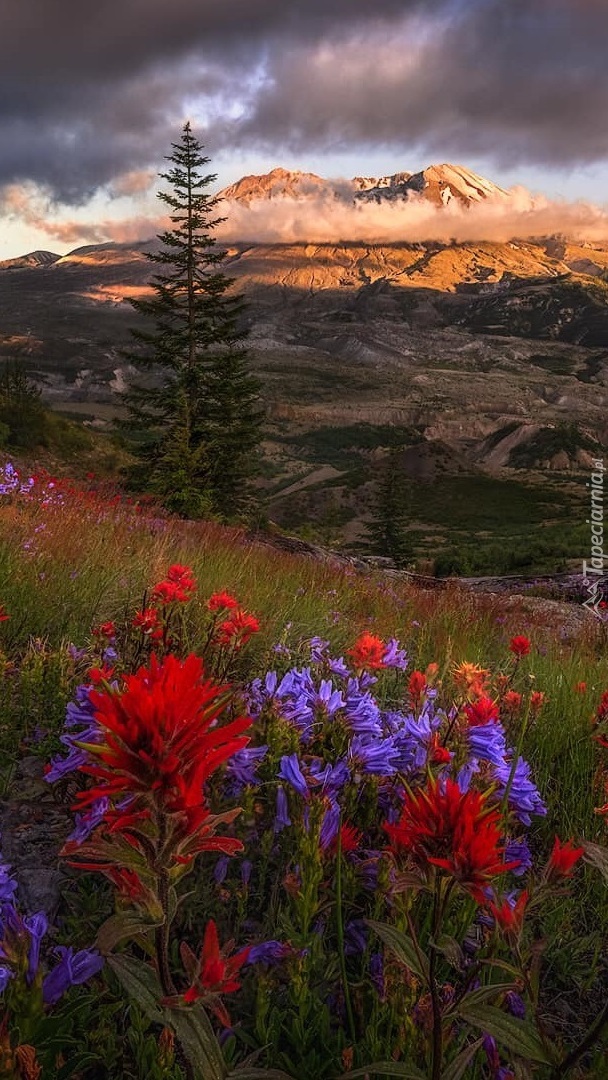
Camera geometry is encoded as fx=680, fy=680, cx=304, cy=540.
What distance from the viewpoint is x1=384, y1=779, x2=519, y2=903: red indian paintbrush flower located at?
2.89 ft

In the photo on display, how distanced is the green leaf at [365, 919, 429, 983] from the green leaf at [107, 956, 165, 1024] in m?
0.31

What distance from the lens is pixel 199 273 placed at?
26.1 meters

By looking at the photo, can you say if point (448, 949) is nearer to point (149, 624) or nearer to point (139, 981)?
point (139, 981)

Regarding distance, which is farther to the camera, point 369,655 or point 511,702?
point 511,702

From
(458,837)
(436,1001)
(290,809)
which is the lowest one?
(290,809)

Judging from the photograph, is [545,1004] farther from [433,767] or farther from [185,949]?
[185,949]

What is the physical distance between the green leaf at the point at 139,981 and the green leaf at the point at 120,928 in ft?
0.24

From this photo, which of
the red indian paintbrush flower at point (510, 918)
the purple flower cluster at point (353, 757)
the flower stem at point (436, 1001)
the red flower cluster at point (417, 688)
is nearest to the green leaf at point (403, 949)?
the flower stem at point (436, 1001)

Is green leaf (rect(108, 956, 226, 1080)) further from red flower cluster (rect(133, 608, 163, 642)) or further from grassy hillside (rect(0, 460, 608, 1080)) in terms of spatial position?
red flower cluster (rect(133, 608, 163, 642))

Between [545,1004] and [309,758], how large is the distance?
2.56 feet

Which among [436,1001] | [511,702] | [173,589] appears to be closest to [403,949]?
[436,1001]

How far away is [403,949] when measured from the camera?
1.01 metres

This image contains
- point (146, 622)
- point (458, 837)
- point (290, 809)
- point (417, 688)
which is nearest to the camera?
point (458, 837)

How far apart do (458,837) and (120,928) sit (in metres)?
0.44
